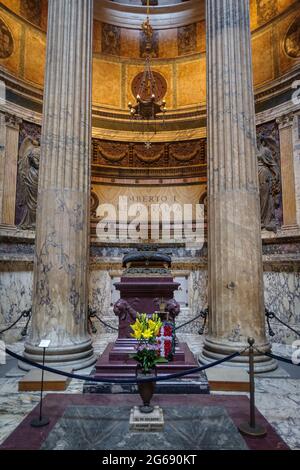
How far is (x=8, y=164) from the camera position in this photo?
324 inches

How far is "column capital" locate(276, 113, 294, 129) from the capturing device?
8.27 meters

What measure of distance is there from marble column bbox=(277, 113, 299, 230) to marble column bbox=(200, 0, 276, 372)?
8.80 feet

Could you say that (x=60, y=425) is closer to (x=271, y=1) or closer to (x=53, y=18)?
(x=53, y=18)

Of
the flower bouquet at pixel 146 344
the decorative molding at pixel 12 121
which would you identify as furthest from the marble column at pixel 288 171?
the decorative molding at pixel 12 121

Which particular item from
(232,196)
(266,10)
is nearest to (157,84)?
(266,10)

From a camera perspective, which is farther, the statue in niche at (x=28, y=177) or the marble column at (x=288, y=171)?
the statue in niche at (x=28, y=177)

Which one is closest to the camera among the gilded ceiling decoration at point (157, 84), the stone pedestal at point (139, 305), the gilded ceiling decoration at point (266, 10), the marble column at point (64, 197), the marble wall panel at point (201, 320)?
the stone pedestal at point (139, 305)

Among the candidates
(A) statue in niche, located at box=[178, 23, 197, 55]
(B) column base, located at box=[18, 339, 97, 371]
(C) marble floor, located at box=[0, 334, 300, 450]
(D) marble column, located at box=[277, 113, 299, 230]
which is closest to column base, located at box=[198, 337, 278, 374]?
(C) marble floor, located at box=[0, 334, 300, 450]

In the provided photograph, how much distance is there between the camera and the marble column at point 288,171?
810 cm

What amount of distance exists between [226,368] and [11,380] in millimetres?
3246

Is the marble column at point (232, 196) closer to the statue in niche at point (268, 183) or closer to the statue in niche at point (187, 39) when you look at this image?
the statue in niche at point (268, 183)

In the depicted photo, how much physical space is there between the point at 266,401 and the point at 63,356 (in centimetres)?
301

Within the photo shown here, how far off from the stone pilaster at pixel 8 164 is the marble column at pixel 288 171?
6.51 meters

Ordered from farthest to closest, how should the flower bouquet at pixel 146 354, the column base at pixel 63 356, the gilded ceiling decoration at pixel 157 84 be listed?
the gilded ceiling decoration at pixel 157 84
the column base at pixel 63 356
the flower bouquet at pixel 146 354
